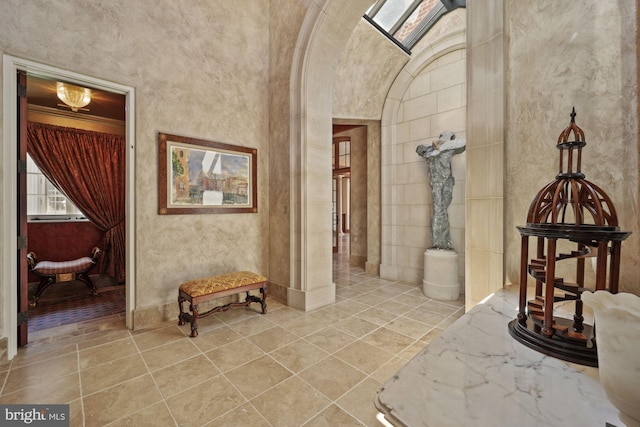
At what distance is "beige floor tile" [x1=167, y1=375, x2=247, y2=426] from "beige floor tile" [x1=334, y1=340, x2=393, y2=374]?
95 centimetres

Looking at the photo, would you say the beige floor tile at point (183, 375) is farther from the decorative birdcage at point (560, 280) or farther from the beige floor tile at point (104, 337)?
the decorative birdcage at point (560, 280)

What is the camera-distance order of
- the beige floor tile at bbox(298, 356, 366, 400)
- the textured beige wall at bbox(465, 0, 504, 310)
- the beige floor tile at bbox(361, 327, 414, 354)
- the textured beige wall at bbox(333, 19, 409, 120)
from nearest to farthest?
1. the textured beige wall at bbox(465, 0, 504, 310)
2. the beige floor tile at bbox(298, 356, 366, 400)
3. the beige floor tile at bbox(361, 327, 414, 354)
4. the textured beige wall at bbox(333, 19, 409, 120)

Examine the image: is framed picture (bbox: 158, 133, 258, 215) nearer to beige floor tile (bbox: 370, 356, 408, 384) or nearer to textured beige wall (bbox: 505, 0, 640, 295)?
beige floor tile (bbox: 370, 356, 408, 384)

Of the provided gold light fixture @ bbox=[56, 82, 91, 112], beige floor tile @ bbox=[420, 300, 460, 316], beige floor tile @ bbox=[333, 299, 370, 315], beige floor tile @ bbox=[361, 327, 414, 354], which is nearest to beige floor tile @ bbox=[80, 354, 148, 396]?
beige floor tile @ bbox=[361, 327, 414, 354]

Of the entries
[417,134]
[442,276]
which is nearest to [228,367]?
[442,276]

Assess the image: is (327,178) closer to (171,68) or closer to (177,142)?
(177,142)

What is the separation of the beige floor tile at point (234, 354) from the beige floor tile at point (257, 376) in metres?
0.08

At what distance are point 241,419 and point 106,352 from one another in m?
1.74

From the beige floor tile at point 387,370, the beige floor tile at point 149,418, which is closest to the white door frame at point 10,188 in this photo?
the beige floor tile at point 149,418

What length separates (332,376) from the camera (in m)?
2.09

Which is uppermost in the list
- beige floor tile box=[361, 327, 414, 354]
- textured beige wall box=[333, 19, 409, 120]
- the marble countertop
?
textured beige wall box=[333, 19, 409, 120]

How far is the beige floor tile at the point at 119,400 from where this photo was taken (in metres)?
1.68

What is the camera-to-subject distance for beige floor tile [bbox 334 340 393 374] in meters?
2.23

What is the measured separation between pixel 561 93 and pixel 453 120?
3.37 meters
